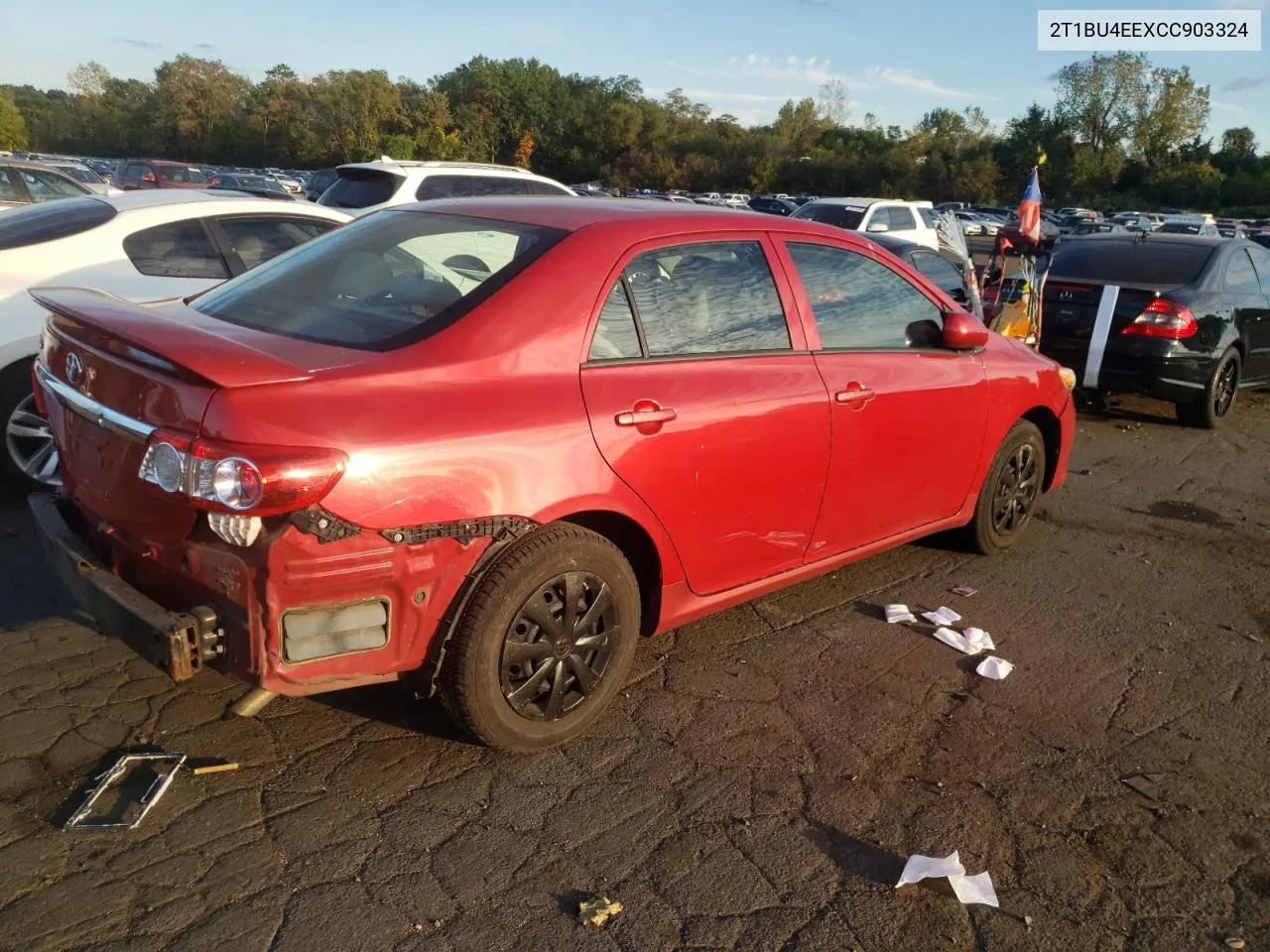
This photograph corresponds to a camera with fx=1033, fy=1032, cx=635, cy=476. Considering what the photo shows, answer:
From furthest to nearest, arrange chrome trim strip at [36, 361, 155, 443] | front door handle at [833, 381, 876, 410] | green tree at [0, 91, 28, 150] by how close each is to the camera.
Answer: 1. green tree at [0, 91, 28, 150]
2. front door handle at [833, 381, 876, 410]
3. chrome trim strip at [36, 361, 155, 443]

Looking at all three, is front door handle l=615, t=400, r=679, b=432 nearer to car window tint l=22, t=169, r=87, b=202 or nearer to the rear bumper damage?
→ the rear bumper damage

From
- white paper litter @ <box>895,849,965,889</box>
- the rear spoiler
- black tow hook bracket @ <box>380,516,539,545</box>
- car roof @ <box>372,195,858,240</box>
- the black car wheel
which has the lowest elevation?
white paper litter @ <box>895,849,965,889</box>

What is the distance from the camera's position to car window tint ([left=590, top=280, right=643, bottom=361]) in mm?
3311

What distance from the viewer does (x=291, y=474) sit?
8.43ft

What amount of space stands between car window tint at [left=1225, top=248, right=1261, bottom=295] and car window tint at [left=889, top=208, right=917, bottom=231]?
9015 mm

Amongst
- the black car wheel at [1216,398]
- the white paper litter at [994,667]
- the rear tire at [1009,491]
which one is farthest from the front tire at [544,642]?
the black car wheel at [1216,398]

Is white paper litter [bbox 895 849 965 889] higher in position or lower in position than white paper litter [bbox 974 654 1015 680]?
higher

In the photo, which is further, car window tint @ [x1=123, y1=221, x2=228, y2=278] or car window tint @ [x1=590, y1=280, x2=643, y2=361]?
car window tint @ [x1=123, y1=221, x2=228, y2=278]

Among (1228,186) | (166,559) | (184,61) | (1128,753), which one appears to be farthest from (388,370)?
(184,61)

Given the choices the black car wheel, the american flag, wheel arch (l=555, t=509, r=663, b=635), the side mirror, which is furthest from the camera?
the american flag

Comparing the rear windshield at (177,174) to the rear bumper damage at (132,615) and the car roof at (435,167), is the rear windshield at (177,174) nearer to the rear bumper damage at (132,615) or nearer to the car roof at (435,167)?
the car roof at (435,167)

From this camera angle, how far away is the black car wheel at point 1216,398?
8.69 meters

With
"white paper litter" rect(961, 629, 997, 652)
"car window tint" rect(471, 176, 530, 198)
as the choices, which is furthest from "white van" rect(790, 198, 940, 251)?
"white paper litter" rect(961, 629, 997, 652)

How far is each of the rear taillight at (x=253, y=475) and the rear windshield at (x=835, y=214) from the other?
1519 cm
